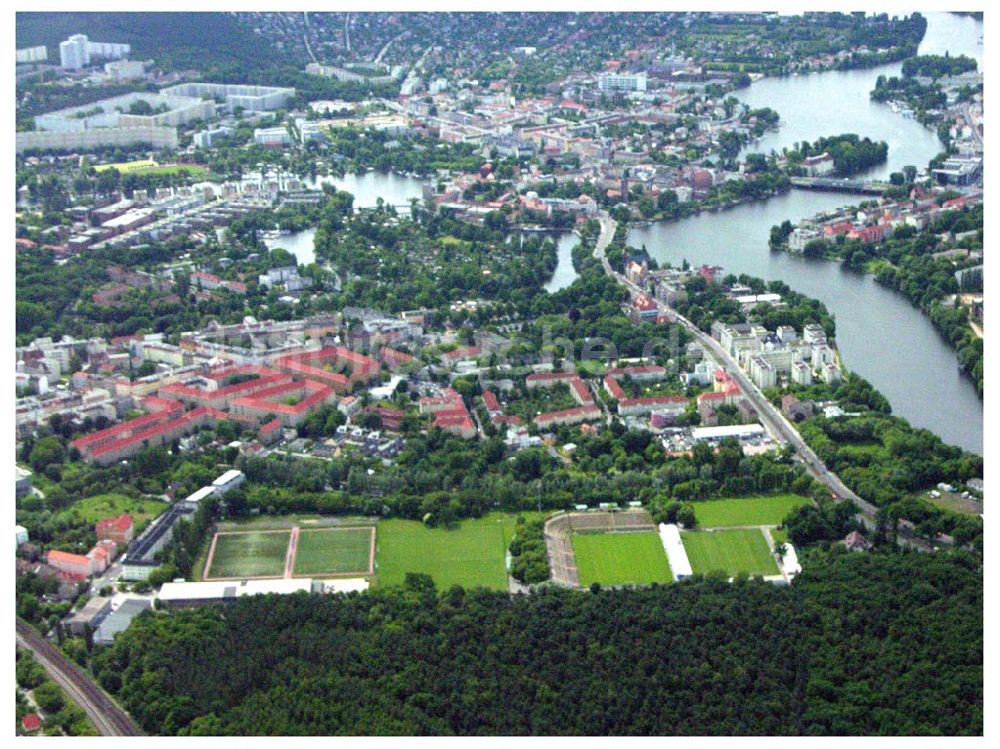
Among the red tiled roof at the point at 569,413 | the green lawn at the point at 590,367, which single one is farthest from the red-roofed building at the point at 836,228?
the red tiled roof at the point at 569,413

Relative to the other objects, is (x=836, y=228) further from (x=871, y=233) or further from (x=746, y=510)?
(x=746, y=510)

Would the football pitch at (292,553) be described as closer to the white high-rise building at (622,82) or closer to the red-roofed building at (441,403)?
the red-roofed building at (441,403)

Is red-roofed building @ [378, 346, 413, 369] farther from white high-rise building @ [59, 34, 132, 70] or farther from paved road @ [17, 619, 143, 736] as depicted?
white high-rise building @ [59, 34, 132, 70]

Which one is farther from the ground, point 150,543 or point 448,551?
point 150,543

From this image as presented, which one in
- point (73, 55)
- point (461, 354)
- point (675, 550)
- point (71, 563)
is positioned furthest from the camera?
point (73, 55)

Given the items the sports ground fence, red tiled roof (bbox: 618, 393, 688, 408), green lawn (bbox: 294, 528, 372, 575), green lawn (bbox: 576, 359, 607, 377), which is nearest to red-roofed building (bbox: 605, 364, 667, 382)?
green lawn (bbox: 576, 359, 607, 377)

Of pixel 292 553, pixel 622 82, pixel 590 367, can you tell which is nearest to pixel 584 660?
pixel 292 553
